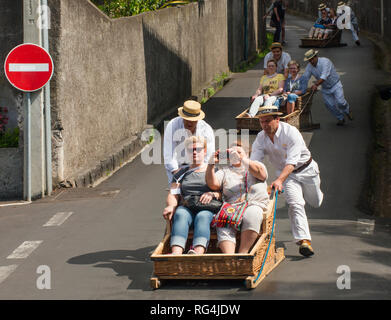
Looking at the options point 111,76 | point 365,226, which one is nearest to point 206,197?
point 365,226

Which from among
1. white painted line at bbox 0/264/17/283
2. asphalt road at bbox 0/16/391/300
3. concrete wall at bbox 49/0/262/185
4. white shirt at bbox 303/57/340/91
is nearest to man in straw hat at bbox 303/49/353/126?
white shirt at bbox 303/57/340/91

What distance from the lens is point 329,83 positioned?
17.6 meters

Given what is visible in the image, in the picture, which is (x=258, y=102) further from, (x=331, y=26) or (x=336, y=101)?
(x=331, y=26)

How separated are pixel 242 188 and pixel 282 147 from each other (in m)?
0.84

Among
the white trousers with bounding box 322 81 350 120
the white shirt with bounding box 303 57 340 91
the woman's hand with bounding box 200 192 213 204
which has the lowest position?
the woman's hand with bounding box 200 192 213 204

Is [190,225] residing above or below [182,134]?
below

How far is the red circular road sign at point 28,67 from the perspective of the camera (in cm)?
1326

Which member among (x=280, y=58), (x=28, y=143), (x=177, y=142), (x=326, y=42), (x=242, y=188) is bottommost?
(x=242, y=188)

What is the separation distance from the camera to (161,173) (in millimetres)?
15109

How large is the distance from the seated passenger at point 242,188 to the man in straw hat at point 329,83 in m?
8.48

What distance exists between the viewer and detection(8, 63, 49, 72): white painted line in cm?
1333

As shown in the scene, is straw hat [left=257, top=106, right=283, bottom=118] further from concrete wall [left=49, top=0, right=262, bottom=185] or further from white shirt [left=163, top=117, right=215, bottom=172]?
concrete wall [left=49, top=0, right=262, bottom=185]
